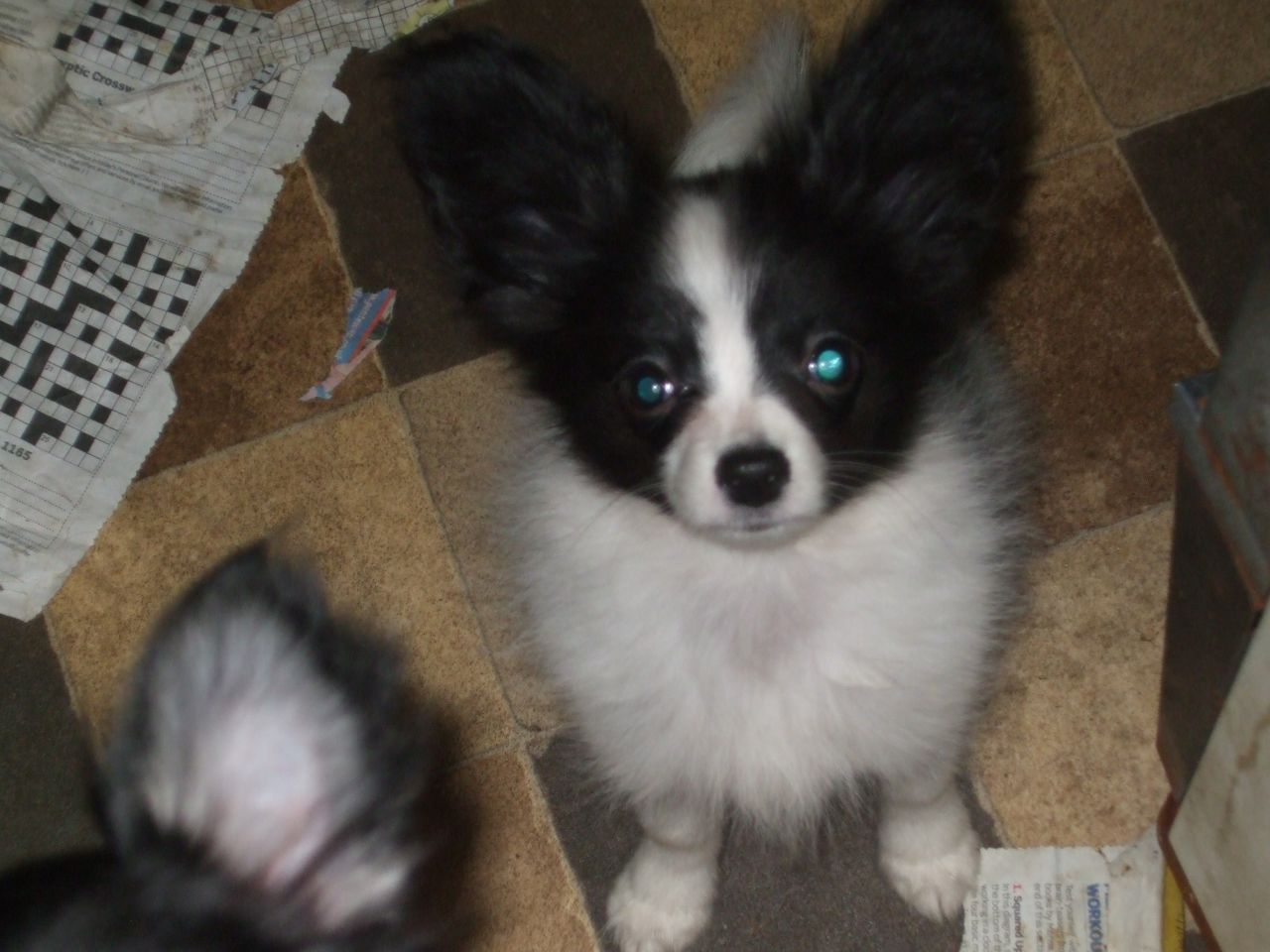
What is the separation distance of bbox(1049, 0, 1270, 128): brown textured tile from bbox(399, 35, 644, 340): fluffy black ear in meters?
1.63

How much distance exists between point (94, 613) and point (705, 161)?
6.03 ft

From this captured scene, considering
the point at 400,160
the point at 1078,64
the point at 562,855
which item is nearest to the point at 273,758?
the point at 562,855

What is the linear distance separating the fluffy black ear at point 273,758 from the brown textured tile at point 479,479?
1668 millimetres

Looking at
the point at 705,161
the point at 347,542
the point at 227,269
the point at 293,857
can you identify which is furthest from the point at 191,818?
the point at 227,269

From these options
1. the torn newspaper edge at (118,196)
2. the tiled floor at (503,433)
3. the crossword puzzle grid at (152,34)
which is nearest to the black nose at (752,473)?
the tiled floor at (503,433)

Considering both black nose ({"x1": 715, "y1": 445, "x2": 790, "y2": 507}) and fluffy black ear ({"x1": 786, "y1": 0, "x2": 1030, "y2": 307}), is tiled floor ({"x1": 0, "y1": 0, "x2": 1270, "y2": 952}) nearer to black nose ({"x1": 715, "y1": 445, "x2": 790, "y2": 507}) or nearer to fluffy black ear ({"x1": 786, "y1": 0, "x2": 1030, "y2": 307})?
fluffy black ear ({"x1": 786, "y1": 0, "x2": 1030, "y2": 307})

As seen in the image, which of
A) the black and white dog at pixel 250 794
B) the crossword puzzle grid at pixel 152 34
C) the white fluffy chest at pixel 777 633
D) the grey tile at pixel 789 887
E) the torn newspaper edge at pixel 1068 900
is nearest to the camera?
the black and white dog at pixel 250 794

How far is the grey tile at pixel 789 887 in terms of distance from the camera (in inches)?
107

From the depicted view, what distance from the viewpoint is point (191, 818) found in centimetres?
126

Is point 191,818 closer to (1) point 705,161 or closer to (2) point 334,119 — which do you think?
(1) point 705,161

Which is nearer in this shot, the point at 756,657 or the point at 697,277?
the point at 697,277

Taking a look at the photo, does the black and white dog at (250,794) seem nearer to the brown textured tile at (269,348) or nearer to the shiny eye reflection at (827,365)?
the shiny eye reflection at (827,365)

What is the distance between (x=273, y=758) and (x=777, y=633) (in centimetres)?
122

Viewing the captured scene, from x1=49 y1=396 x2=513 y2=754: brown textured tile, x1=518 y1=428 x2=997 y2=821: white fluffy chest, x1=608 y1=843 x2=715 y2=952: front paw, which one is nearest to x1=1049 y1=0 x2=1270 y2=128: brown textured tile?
x1=518 y1=428 x2=997 y2=821: white fluffy chest
